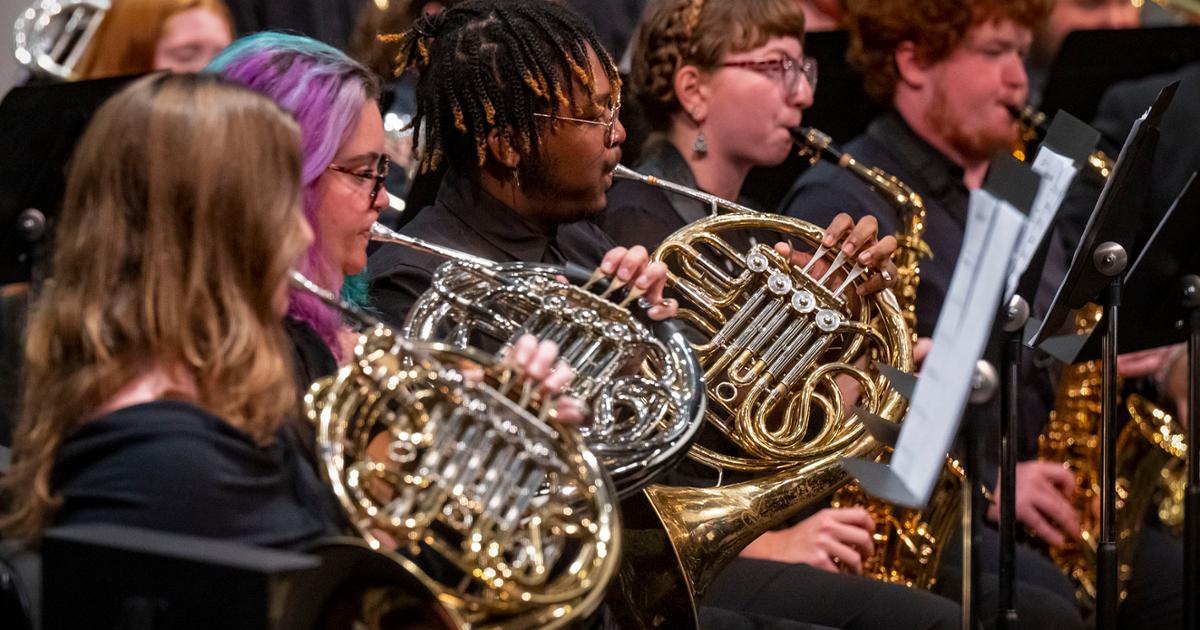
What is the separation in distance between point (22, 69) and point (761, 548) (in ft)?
6.95

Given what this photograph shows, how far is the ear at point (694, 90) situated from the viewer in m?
3.04

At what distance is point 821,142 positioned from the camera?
9.87 ft

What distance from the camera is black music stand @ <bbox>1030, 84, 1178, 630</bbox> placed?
7.41 ft

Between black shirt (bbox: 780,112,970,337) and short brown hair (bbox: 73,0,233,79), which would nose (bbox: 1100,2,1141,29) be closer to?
black shirt (bbox: 780,112,970,337)

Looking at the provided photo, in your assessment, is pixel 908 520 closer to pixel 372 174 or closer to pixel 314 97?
pixel 372 174

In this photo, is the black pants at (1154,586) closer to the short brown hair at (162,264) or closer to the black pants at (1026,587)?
the black pants at (1026,587)

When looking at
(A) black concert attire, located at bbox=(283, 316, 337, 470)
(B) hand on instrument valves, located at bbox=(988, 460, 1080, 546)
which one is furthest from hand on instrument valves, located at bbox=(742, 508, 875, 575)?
(A) black concert attire, located at bbox=(283, 316, 337, 470)

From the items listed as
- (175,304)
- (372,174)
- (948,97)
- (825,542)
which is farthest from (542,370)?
(948,97)

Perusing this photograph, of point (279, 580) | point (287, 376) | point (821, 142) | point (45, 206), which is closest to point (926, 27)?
point (821, 142)

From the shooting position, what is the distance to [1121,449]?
3.51 metres

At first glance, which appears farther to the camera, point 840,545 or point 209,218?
point 840,545

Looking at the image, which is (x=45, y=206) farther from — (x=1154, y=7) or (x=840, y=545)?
(x=1154, y=7)

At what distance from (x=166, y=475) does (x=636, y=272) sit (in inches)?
32.0

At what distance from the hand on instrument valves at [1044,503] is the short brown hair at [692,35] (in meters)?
1.04
